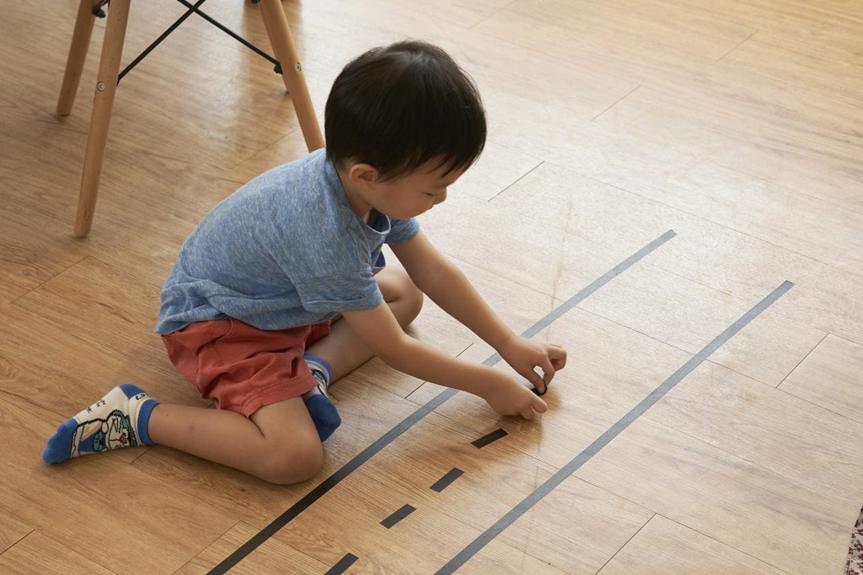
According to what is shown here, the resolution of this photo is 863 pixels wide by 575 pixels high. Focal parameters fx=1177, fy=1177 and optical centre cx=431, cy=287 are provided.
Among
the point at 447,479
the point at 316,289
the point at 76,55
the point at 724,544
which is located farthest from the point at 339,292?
the point at 76,55

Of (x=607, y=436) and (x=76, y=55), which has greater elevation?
(x=76, y=55)

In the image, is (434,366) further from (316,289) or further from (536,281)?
(536,281)

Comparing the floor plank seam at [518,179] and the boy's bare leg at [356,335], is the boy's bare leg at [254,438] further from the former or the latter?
the floor plank seam at [518,179]

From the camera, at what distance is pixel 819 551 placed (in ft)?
3.91

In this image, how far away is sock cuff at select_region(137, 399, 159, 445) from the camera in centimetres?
129

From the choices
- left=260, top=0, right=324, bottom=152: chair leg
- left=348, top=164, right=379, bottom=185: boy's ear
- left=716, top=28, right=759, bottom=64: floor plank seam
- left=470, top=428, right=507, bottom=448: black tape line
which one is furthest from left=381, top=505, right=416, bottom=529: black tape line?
left=716, top=28, right=759, bottom=64: floor plank seam

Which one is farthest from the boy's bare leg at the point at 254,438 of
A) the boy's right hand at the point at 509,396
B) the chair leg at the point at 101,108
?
the chair leg at the point at 101,108

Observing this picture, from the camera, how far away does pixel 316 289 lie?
4.03 feet

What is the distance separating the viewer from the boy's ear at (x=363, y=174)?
3.81 feet

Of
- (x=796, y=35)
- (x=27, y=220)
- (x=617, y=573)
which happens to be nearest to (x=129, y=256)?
(x=27, y=220)

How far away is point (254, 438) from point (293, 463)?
5 centimetres

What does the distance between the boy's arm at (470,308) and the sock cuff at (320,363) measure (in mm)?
145

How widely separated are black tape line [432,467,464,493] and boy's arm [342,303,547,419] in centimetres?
9

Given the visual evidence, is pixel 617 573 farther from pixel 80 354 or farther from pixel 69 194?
pixel 69 194
